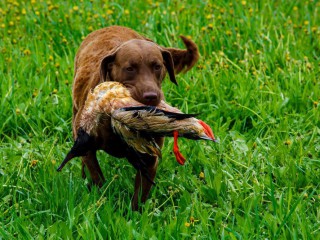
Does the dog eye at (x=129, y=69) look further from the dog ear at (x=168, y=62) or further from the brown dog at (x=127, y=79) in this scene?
the dog ear at (x=168, y=62)

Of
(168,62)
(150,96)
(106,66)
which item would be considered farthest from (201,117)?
(150,96)

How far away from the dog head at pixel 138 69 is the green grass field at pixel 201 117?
624 mm

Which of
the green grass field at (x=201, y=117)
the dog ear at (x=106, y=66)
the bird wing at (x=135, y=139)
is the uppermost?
the dog ear at (x=106, y=66)

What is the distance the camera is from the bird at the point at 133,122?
13.8 ft

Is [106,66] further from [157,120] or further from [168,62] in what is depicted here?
[157,120]

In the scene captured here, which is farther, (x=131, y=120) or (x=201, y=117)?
(x=201, y=117)

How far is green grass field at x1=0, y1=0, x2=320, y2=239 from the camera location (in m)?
4.52

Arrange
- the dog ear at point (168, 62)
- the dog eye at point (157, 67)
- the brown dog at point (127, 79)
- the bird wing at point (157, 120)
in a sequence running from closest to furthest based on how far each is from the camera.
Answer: the bird wing at point (157, 120), the brown dog at point (127, 79), the dog eye at point (157, 67), the dog ear at point (168, 62)

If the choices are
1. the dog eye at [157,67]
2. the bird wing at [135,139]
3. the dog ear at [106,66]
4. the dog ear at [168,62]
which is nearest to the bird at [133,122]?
the bird wing at [135,139]

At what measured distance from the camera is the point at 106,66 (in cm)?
493

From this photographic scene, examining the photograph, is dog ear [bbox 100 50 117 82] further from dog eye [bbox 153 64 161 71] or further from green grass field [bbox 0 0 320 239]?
green grass field [bbox 0 0 320 239]

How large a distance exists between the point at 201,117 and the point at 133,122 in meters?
1.85

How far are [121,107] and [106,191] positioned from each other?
87 cm

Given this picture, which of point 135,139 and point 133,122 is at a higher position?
point 133,122
